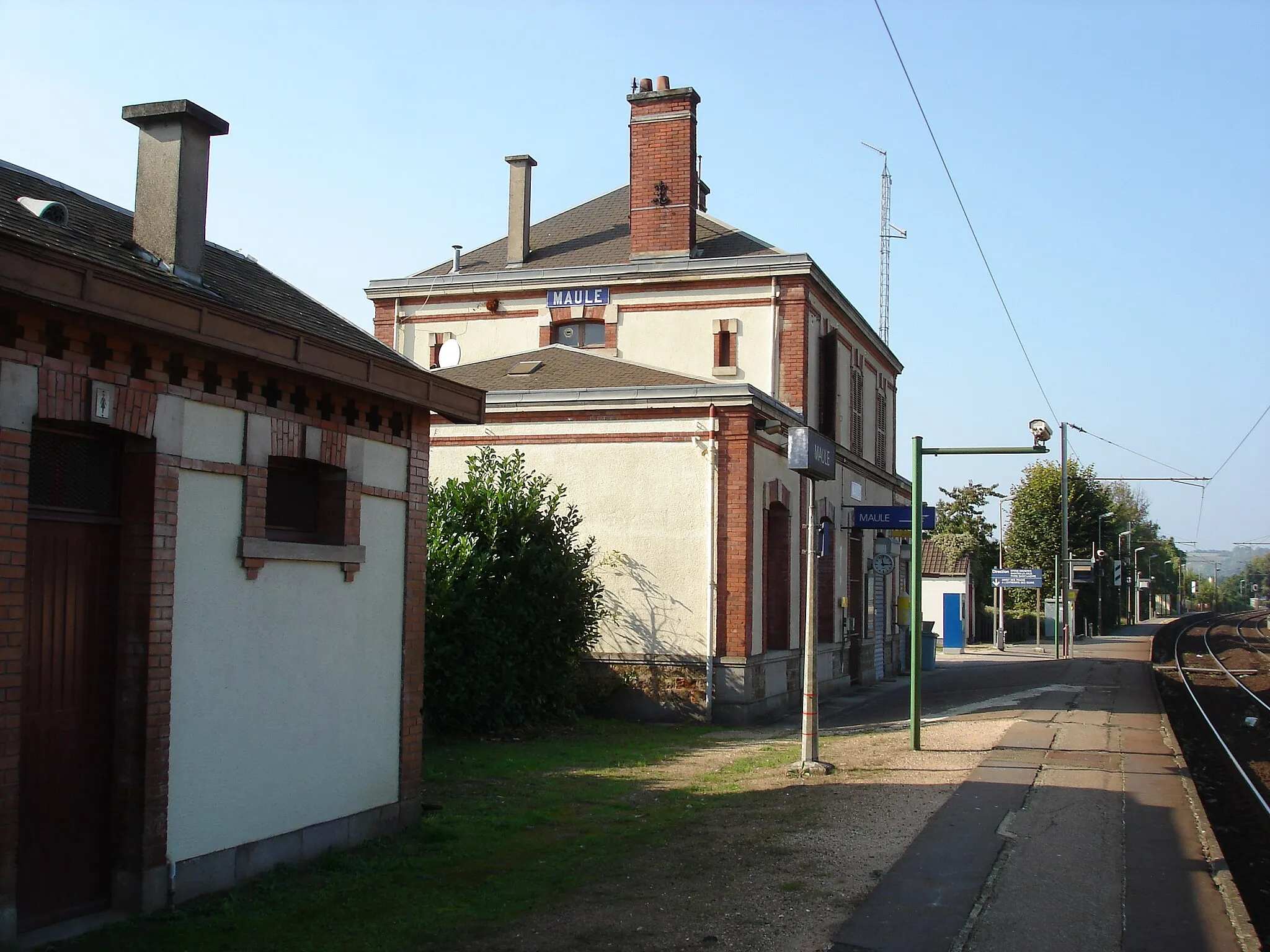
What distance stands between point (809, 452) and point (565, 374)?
826cm

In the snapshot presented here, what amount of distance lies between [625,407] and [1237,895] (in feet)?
41.2

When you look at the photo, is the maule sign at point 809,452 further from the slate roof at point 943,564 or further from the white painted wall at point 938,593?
the slate roof at point 943,564

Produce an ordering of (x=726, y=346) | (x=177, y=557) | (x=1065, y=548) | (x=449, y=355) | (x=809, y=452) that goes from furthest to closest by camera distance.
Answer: (x=1065, y=548)
(x=449, y=355)
(x=726, y=346)
(x=809, y=452)
(x=177, y=557)

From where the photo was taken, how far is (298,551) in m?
8.33

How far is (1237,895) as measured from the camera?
311 inches

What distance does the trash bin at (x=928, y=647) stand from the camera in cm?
3042

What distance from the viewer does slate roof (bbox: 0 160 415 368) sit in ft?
22.9

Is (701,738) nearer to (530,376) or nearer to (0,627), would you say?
(530,376)

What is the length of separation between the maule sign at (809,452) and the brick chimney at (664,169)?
34.1ft

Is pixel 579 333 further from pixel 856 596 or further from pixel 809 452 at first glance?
pixel 809 452

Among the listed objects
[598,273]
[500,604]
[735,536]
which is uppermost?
[598,273]

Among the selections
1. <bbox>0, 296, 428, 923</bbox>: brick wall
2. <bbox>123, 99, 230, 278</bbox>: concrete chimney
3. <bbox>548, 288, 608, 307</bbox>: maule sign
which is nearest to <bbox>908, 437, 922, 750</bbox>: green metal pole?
<bbox>0, 296, 428, 923</bbox>: brick wall

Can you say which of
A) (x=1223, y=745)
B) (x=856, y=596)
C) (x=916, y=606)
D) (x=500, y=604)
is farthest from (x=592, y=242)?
(x=1223, y=745)

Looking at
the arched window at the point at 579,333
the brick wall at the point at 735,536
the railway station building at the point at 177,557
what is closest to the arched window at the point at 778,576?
the brick wall at the point at 735,536
